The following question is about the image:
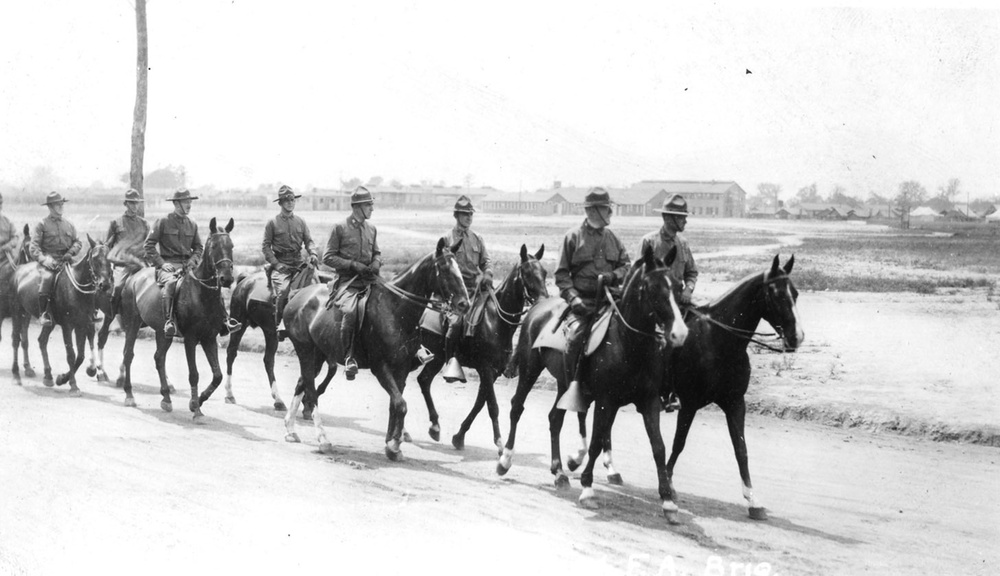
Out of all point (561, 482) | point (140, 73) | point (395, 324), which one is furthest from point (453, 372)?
point (140, 73)

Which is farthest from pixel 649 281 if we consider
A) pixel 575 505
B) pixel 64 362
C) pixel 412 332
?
pixel 64 362

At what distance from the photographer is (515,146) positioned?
1811 centimetres

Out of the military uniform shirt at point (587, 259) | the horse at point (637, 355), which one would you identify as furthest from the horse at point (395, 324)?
the horse at point (637, 355)

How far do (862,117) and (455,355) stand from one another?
9.78 metres

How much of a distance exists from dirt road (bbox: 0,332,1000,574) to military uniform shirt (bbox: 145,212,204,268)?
2786mm

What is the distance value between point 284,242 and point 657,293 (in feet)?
23.9

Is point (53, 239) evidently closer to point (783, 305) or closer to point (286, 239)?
point (286, 239)

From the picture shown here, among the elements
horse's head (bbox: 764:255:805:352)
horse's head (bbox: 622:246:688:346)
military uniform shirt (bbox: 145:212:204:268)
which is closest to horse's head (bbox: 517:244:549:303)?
horse's head (bbox: 622:246:688:346)

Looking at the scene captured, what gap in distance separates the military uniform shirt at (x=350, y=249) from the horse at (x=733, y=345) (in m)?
4.00

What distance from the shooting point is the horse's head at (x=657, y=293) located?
6.76 metres

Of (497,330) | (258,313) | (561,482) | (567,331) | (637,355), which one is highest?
(567,331)

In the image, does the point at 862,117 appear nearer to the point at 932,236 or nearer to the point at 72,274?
the point at 932,236

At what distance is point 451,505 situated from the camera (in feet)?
24.5

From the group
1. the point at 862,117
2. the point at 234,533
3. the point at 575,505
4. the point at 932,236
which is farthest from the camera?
the point at 932,236
